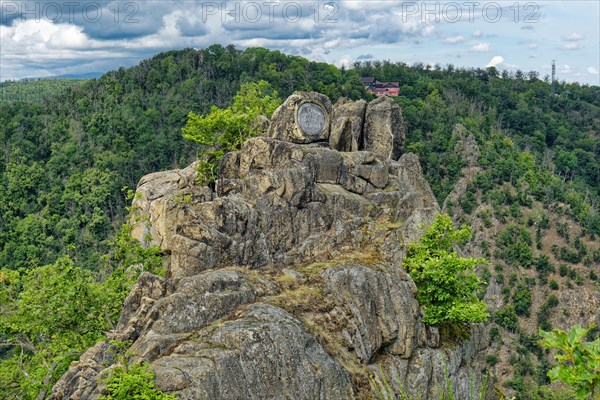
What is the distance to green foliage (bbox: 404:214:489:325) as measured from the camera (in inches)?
1064

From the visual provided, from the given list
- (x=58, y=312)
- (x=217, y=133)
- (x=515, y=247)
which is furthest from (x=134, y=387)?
(x=515, y=247)

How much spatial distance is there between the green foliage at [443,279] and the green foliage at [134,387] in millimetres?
14249

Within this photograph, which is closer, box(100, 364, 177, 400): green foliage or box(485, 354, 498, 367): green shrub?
box(100, 364, 177, 400): green foliage

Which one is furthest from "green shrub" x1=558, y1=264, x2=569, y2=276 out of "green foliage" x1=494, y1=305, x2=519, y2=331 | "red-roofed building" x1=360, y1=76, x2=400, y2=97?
"red-roofed building" x1=360, y1=76, x2=400, y2=97

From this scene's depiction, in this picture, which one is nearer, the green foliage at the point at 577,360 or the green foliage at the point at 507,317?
the green foliage at the point at 577,360

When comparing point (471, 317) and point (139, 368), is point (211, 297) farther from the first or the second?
point (471, 317)

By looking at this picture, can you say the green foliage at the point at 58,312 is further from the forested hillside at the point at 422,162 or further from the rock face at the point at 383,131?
the forested hillside at the point at 422,162

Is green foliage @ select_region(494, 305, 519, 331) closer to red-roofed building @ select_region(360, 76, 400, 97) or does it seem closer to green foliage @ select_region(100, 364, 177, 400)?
red-roofed building @ select_region(360, 76, 400, 97)

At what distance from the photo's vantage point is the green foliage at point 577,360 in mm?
6453

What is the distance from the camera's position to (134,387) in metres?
17.5

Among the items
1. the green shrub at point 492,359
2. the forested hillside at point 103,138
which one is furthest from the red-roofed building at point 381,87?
the green shrub at point 492,359

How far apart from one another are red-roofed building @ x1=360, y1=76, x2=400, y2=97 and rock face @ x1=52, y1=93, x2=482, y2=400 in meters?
122

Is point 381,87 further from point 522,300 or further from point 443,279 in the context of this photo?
point 443,279

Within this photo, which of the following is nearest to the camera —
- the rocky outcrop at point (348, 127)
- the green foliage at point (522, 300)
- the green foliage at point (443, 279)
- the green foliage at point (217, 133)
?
the green foliage at point (443, 279)
